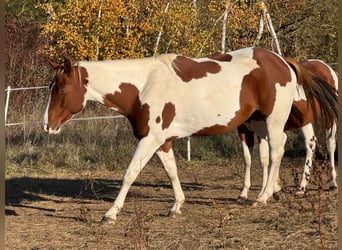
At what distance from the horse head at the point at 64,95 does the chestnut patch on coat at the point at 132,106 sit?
27 cm

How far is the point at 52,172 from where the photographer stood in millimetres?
10539

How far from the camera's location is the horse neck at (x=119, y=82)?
21.9 feet

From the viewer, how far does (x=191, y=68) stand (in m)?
6.73

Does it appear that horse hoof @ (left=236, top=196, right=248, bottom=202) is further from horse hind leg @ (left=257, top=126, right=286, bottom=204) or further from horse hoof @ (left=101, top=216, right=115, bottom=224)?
horse hoof @ (left=101, top=216, right=115, bottom=224)

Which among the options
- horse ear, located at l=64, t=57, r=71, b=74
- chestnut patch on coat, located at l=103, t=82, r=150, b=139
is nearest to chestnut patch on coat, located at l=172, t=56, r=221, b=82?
chestnut patch on coat, located at l=103, t=82, r=150, b=139

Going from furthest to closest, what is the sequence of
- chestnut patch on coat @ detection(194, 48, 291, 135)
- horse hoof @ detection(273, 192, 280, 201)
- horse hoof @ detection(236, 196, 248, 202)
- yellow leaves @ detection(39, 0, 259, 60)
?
yellow leaves @ detection(39, 0, 259, 60) < horse hoof @ detection(236, 196, 248, 202) < horse hoof @ detection(273, 192, 280, 201) < chestnut patch on coat @ detection(194, 48, 291, 135)

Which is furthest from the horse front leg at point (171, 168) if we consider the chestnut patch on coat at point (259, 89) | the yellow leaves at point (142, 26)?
the yellow leaves at point (142, 26)

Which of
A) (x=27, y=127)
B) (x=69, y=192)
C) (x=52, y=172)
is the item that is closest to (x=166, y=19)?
(x=27, y=127)

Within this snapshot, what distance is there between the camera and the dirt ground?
18.3ft

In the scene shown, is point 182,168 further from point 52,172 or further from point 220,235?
point 220,235

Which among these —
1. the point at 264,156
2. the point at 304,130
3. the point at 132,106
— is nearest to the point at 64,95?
the point at 132,106

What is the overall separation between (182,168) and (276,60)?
159 inches

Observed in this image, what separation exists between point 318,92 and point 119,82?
82.4 inches

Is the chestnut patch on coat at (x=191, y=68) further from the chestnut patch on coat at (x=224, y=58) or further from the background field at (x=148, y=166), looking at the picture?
the background field at (x=148, y=166)
